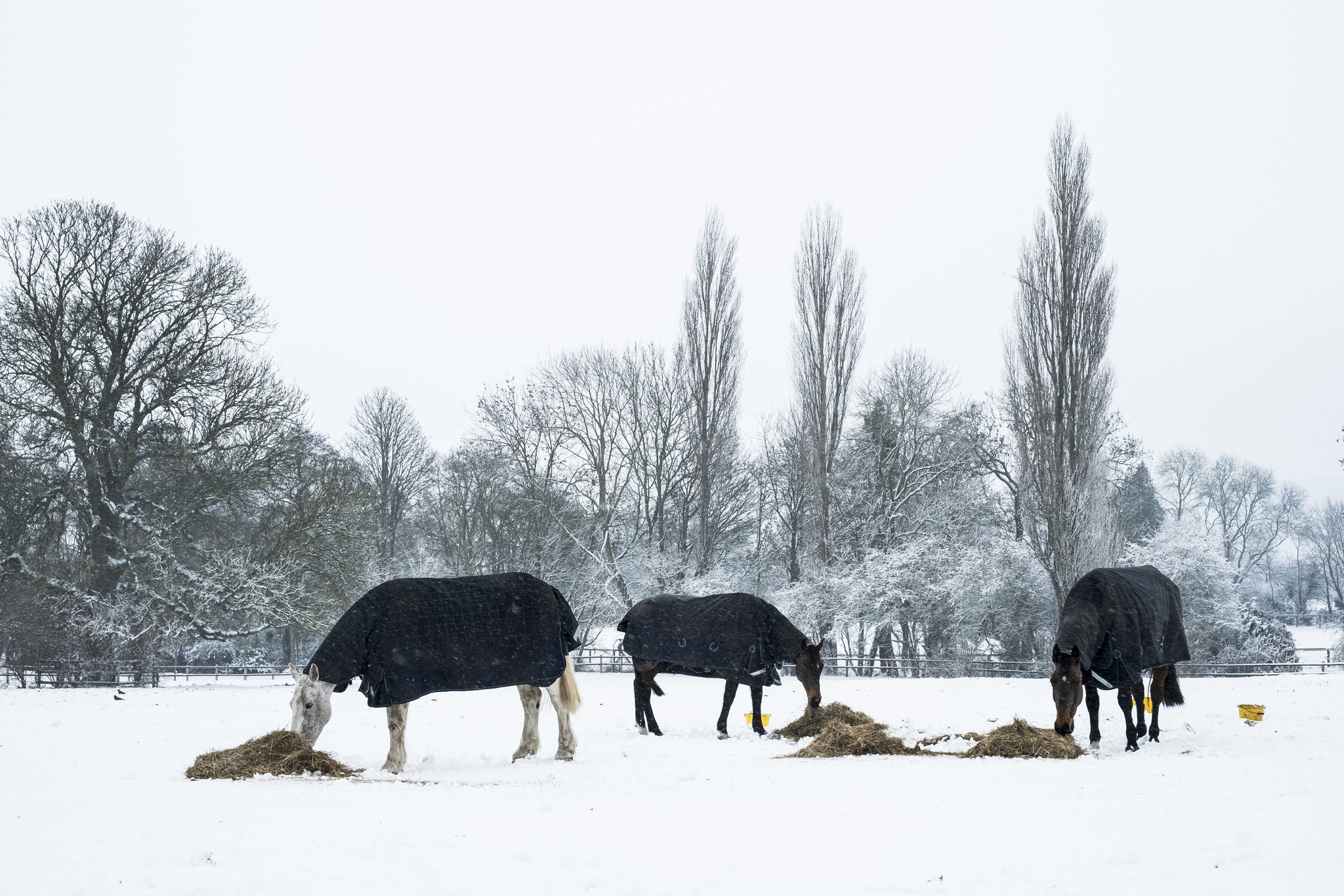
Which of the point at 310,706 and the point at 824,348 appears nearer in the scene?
the point at 310,706

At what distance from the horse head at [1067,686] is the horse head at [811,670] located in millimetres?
2771

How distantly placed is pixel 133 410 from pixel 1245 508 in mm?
54799

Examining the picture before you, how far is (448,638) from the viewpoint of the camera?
9008 mm

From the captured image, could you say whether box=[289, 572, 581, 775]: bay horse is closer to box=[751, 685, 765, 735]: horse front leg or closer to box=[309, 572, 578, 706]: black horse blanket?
box=[309, 572, 578, 706]: black horse blanket

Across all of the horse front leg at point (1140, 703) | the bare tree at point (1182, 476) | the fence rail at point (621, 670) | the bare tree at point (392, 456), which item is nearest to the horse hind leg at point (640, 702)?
the horse front leg at point (1140, 703)

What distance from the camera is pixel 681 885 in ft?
14.6

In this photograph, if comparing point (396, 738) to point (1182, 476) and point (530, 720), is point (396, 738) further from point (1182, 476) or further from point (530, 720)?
point (1182, 476)

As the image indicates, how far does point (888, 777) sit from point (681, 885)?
3822 mm

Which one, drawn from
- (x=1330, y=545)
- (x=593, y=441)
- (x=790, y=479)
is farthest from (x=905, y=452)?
(x=1330, y=545)

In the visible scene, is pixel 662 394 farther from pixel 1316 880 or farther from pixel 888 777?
pixel 1316 880

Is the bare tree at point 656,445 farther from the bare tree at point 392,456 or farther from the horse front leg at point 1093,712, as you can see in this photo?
the horse front leg at point 1093,712

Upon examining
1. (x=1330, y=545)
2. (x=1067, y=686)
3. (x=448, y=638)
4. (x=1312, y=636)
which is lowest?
(x=1312, y=636)

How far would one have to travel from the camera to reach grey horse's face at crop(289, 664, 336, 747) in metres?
8.49

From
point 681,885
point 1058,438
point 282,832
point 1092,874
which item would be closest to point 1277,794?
point 1092,874
